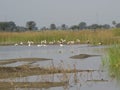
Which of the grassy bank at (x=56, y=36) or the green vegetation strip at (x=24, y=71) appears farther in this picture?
the grassy bank at (x=56, y=36)

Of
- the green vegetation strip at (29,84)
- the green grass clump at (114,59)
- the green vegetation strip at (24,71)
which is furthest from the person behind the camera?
the green grass clump at (114,59)

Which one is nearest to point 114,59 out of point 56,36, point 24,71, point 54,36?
point 24,71

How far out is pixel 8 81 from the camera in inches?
625

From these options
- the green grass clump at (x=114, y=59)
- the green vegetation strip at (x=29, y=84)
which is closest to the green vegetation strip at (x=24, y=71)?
the green grass clump at (x=114, y=59)

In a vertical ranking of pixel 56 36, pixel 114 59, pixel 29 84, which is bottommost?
pixel 29 84

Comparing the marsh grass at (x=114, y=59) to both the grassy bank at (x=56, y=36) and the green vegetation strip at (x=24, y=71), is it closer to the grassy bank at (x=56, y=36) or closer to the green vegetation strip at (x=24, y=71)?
the green vegetation strip at (x=24, y=71)

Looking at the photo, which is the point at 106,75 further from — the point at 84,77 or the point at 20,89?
the point at 20,89

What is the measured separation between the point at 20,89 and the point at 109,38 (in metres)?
28.6

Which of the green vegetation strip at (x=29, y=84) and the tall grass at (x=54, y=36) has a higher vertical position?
the tall grass at (x=54, y=36)

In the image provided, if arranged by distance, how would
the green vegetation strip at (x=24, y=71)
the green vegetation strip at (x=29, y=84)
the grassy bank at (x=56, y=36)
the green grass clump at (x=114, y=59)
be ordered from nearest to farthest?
the green vegetation strip at (x=29, y=84) < the green vegetation strip at (x=24, y=71) < the green grass clump at (x=114, y=59) < the grassy bank at (x=56, y=36)

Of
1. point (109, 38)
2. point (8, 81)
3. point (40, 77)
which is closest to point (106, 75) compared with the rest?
point (40, 77)

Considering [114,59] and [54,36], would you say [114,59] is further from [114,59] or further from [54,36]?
[54,36]

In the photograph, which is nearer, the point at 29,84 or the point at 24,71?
the point at 29,84

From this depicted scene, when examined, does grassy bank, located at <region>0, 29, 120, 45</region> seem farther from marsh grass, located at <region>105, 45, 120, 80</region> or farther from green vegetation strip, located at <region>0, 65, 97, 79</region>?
green vegetation strip, located at <region>0, 65, 97, 79</region>
